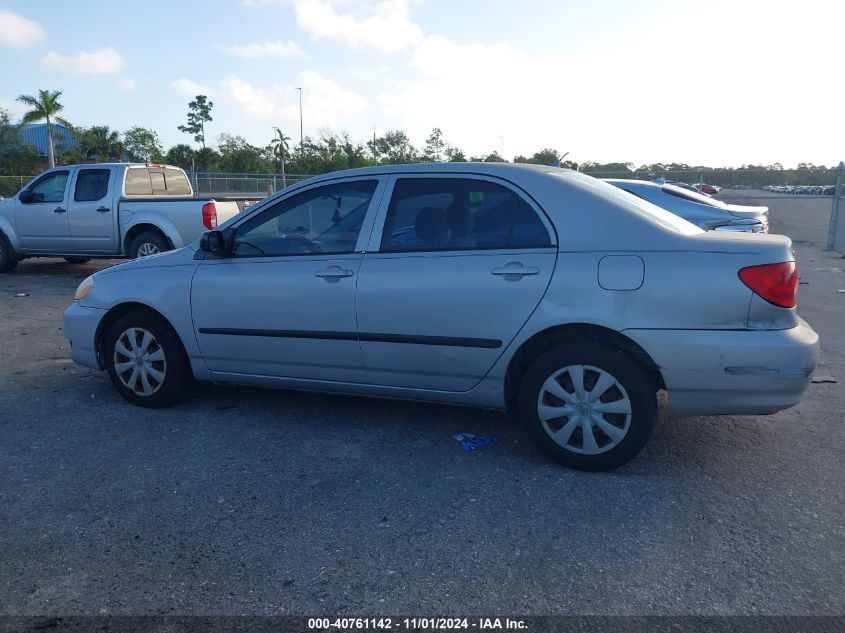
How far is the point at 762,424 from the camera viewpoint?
4836 millimetres

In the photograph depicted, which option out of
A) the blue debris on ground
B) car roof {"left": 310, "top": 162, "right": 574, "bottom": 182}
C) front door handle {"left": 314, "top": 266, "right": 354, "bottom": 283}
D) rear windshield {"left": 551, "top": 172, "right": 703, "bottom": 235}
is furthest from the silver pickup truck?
rear windshield {"left": 551, "top": 172, "right": 703, "bottom": 235}

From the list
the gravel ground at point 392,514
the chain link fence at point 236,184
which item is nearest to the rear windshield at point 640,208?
the gravel ground at point 392,514

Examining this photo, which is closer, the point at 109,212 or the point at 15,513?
the point at 15,513

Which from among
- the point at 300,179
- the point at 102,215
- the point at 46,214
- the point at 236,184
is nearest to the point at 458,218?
the point at 102,215

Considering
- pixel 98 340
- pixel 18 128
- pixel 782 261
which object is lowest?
pixel 98 340

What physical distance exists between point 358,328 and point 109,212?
357 inches

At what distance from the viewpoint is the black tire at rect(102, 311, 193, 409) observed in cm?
513

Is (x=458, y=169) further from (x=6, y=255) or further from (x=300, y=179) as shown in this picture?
(x=300, y=179)

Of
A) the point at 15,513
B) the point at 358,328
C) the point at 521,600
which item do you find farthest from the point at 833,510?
the point at 15,513

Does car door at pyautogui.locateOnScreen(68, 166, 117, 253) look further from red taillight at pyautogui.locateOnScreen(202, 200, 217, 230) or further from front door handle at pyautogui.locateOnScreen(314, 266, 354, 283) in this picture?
front door handle at pyautogui.locateOnScreen(314, 266, 354, 283)

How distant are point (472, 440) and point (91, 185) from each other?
10.1 m

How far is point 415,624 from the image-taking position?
2.76 metres

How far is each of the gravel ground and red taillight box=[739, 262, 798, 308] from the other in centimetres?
102

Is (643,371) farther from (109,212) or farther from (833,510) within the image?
(109,212)
